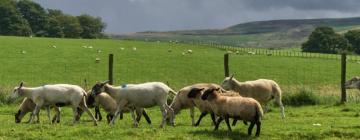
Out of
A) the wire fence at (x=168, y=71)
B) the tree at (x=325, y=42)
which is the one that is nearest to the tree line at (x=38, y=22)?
the tree at (x=325, y=42)

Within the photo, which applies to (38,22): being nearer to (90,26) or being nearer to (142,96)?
(90,26)

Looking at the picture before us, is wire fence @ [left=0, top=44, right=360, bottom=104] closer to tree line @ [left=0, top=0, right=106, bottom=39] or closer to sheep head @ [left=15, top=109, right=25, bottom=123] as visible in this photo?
sheep head @ [left=15, top=109, right=25, bottom=123]

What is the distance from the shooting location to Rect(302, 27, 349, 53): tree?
133250 millimetres

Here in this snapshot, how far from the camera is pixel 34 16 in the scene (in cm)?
13750

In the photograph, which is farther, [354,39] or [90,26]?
[90,26]

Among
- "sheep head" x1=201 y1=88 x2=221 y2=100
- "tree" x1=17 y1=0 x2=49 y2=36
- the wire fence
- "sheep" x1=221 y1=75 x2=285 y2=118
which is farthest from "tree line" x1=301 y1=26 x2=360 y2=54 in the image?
"sheep head" x1=201 y1=88 x2=221 y2=100

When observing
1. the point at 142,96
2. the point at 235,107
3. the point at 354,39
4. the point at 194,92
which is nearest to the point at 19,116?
the point at 142,96

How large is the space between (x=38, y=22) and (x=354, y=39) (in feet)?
270

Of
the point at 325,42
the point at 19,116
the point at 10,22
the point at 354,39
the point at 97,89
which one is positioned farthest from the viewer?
the point at 354,39

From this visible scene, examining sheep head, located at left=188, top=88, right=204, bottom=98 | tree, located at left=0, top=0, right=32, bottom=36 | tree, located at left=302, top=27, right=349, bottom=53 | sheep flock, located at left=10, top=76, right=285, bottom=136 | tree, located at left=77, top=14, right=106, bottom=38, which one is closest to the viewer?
sheep flock, located at left=10, top=76, right=285, bottom=136

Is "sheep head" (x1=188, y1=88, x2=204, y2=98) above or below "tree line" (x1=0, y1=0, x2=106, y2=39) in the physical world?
below

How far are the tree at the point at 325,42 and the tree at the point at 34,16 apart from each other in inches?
2645

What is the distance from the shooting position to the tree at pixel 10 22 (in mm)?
121625

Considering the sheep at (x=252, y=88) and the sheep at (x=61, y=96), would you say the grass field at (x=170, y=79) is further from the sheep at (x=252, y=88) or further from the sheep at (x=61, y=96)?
the sheep at (x=252, y=88)
